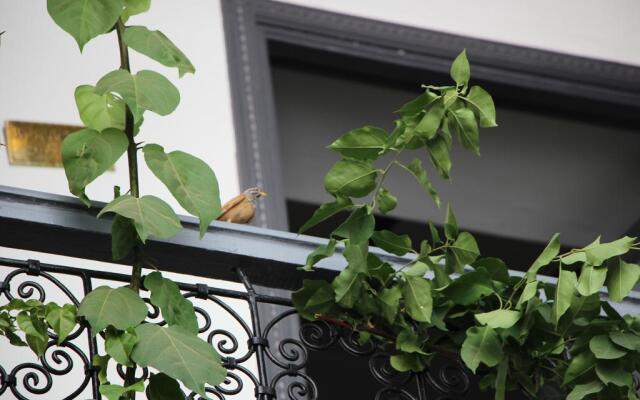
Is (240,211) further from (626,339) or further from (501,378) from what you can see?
(626,339)

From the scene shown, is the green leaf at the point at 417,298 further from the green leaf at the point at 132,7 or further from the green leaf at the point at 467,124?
the green leaf at the point at 132,7

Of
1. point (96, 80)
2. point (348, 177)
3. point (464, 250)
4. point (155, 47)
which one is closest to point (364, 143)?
point (348, 177)

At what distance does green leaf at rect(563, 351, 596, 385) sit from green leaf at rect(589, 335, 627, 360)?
2cm

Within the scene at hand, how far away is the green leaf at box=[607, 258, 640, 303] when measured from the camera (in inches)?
94.0

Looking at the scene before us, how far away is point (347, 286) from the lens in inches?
96.3

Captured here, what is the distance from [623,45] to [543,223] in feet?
4.45

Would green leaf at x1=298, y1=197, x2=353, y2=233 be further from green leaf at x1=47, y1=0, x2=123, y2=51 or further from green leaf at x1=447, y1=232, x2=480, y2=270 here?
green leaf at x1=47, y1=0, x2=123, y2=51

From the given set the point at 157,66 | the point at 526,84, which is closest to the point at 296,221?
the point at 526,84

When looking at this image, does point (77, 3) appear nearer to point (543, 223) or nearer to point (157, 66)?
point (157, 66)

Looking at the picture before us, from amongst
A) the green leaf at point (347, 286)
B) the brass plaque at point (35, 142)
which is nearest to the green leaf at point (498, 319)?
the green leaf at point (347, 286)

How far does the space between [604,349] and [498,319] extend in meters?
0.20

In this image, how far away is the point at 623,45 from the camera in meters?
5.68

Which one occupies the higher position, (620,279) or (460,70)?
(460,70)

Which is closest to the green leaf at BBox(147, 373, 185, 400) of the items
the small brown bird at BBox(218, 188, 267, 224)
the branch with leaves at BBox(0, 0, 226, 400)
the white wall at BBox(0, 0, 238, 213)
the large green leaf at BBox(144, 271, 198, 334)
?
the branch with leaves at BBox(0, 0, 226, 400)
